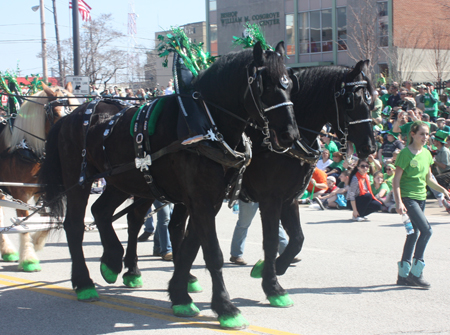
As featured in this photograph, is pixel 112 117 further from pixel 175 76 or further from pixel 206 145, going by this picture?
pixel 206 145

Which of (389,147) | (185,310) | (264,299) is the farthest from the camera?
(389,147)

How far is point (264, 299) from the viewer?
573 cm

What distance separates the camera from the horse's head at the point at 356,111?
19.1 ft

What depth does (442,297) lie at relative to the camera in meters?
5.66

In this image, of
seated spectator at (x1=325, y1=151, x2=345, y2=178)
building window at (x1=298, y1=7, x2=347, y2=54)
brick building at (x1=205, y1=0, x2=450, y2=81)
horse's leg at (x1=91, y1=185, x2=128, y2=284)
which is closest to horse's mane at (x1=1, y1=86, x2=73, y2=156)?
horse's leg at (x1=91, y1=185, x2=128, y2=284)

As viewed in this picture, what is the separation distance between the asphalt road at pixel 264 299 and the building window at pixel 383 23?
2671 cm

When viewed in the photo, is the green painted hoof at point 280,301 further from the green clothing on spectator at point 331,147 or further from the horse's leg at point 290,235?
the green clothing on spectator at point 331,147

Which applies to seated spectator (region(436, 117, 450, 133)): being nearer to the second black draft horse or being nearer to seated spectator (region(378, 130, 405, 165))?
seated spectator (region(378, 130, 405, 165))

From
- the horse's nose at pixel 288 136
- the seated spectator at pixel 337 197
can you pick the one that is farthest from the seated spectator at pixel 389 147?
the horse's nose at pixel 288 136

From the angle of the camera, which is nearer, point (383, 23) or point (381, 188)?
point (381, 188)

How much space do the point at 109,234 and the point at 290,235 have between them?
204 cm

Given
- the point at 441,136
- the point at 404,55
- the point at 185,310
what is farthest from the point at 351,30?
the point at 185,310

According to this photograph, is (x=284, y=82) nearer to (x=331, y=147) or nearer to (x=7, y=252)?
(x=7, y=252)

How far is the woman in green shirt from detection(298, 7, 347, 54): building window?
31.3 meters
